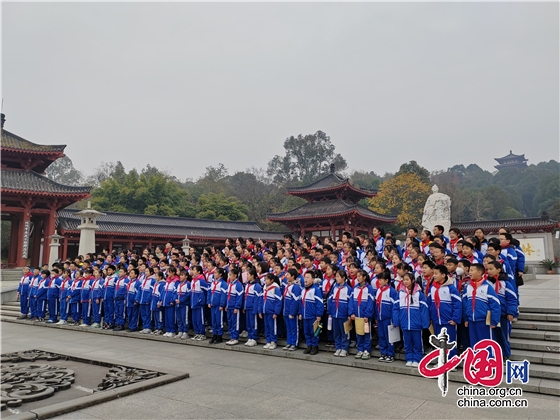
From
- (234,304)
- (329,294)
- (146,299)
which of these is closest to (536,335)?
(329,294)

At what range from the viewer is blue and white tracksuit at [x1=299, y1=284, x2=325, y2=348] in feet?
23.0

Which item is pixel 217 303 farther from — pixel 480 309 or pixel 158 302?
pixel 480 309

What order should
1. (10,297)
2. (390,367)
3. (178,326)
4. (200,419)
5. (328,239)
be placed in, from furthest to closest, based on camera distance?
(10,297) < (328,239) < (178,326) < (390,367) < (200,419)

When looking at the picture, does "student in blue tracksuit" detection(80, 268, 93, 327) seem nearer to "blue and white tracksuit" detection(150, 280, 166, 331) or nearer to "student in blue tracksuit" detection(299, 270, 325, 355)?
"blue and white tracksuit" detection(150, 280, 166, 331)

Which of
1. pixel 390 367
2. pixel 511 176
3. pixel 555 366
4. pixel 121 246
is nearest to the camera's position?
pixel 555 366

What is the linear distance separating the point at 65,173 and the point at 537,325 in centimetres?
7123

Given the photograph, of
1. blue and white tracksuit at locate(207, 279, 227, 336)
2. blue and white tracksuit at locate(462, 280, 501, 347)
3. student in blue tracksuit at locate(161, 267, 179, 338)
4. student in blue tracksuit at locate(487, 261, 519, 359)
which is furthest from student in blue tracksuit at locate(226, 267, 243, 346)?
student in blue tracksuit at locate(487, 261, 519, 359)

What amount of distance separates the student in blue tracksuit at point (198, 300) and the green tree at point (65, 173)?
59.2m

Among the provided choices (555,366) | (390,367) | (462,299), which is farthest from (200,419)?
(555,366)

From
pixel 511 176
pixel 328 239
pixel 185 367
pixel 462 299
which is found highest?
pixel 511 176

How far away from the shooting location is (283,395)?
4.96m

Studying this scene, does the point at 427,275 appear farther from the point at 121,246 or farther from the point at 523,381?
the point at 121,246

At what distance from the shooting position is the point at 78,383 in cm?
548

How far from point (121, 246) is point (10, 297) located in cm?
1100
